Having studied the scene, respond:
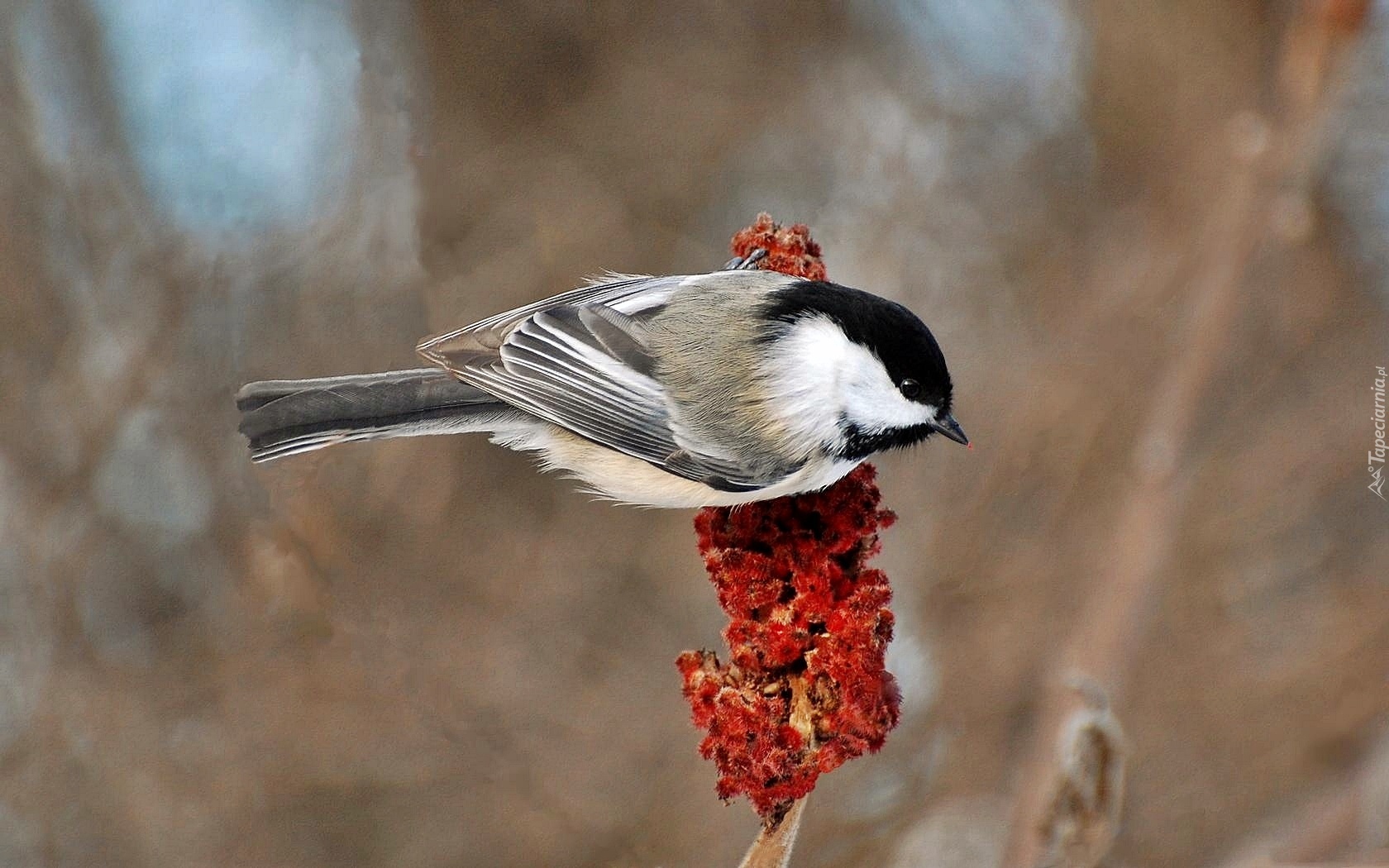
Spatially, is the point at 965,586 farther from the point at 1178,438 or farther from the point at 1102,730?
the point at 1102,730

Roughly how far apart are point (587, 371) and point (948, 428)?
25.2 inches

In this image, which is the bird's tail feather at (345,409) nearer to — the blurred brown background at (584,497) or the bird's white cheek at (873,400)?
the bird's white cheek at (873,400)

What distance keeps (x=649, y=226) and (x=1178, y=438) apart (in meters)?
1.75

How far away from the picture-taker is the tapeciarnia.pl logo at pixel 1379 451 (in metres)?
2.83

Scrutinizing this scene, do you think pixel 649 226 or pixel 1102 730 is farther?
pixel 649 226

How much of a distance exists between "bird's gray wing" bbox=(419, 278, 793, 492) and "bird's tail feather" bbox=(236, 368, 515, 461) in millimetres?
62

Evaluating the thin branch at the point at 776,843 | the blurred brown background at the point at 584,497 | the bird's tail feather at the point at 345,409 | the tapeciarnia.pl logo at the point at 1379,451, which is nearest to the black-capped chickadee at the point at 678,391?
the bird's tail feather at the point at 345,409

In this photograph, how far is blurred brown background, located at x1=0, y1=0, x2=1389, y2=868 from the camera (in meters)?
2.86

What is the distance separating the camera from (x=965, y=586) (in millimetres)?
3051

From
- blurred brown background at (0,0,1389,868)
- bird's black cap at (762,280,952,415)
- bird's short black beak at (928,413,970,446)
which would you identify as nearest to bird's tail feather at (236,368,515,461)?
bird's black cap at (762,280,952,415)

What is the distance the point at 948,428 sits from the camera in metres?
1.78

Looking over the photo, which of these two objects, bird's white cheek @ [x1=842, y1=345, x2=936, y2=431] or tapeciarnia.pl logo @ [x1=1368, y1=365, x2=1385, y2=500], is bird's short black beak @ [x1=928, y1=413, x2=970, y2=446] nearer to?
bird's white cheek @ [x1=842, y1=345, x2=936, y2=431]

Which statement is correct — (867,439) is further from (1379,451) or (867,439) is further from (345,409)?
(1379,451)

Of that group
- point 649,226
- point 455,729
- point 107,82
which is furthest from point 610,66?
point 455,729
